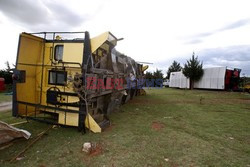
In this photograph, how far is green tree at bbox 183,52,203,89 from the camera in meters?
20.4

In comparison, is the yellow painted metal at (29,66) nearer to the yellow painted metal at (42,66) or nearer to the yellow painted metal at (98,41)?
the yellow painted metal at (42,66)

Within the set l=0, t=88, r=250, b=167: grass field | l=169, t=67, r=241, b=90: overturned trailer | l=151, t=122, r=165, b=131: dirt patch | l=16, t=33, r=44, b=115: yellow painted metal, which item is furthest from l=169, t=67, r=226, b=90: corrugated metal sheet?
l=16, t=33, r=44, b=115: yellow painted metal

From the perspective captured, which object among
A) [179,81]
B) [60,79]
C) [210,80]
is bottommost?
[60,79]

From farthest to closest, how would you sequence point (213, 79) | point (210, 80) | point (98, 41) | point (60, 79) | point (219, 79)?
1. point (210, 80)
2. point (213, 79)
3. point (219, 79)
4. point (60, 79)
5. point (98, 41)

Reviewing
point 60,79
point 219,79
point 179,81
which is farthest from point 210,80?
point 60,79

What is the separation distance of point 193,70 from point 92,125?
20082 mm

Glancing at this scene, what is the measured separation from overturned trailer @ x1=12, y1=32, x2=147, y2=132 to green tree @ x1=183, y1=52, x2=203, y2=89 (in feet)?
62.7

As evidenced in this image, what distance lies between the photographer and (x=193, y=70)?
2055 centimetres

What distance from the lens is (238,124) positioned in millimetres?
4754

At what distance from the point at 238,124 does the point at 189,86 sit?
724 inches

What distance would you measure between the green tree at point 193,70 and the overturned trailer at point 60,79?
62.7 ft

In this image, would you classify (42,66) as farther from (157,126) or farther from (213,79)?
(213,79)

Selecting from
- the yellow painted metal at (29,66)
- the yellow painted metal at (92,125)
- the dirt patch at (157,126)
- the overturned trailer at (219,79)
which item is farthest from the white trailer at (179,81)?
the yellow painted metal at (29,66)

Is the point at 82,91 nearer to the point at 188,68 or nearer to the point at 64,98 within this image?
the point at 64,98
